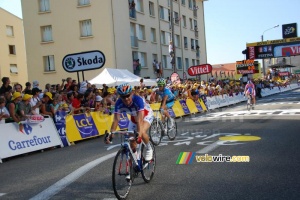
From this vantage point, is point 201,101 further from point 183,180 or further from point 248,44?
point 248,44

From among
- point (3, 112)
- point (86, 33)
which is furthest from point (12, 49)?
point (3, 112)

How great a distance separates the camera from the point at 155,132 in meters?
10.9

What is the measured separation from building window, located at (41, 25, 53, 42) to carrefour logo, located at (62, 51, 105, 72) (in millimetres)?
21340

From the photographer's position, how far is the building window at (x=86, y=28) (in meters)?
35.1

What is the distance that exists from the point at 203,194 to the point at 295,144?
16.3ft

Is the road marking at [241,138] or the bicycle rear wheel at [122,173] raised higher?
the bicycle rear wheel at [122,173]

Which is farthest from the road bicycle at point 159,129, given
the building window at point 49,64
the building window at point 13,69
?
the building window at point 13,69

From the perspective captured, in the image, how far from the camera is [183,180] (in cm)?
649

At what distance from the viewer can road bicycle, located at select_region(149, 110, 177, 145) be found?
1068 centimetres

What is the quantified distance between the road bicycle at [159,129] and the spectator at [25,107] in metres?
4.02

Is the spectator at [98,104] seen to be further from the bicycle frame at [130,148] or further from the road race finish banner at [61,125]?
the bicycle frame at [130,148]

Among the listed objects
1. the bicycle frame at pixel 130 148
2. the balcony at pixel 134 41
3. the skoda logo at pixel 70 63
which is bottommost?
the bicycle frame at pixel 130 148

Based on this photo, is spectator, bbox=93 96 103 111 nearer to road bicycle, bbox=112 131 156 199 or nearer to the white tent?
the white tent

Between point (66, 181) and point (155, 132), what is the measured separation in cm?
433
